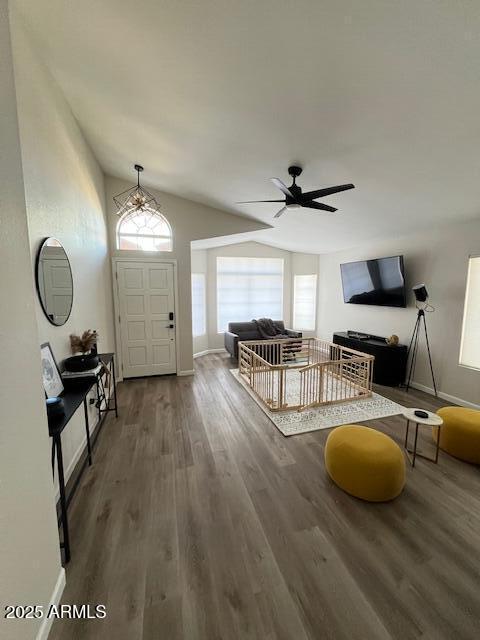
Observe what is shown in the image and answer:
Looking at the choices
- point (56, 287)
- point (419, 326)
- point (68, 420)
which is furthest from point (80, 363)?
point (419, 326)

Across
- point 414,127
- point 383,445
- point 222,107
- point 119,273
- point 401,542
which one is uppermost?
point 222,107

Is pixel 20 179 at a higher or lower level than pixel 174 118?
lower

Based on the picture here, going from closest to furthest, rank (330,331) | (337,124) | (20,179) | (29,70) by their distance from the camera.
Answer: (20,179) → (29,70) → (337,124) → (330,331)

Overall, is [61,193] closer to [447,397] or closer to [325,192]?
[325,192]

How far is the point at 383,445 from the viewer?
2.16 metres

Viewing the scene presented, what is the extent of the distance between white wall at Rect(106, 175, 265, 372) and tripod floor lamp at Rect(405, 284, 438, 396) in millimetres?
3048

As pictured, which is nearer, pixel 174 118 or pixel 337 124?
pixel 337 124

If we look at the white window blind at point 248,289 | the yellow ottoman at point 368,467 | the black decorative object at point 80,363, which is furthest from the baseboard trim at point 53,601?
the white window blind at point 248,289

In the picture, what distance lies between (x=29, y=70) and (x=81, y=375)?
246 centimetres

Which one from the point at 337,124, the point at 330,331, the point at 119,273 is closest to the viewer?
the point at 337,124

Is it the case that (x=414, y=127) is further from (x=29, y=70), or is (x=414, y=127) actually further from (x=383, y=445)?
(x=29, y=70)

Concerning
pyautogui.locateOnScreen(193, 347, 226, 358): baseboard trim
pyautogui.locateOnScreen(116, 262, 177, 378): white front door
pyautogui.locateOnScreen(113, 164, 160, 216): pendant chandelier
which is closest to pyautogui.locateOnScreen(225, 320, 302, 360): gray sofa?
pyautogui.locateOnScreen(193, 347, 226, 358): baseboard trim

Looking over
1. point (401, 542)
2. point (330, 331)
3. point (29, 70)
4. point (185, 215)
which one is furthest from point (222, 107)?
point (330, 331)

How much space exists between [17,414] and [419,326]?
16.9 feet
